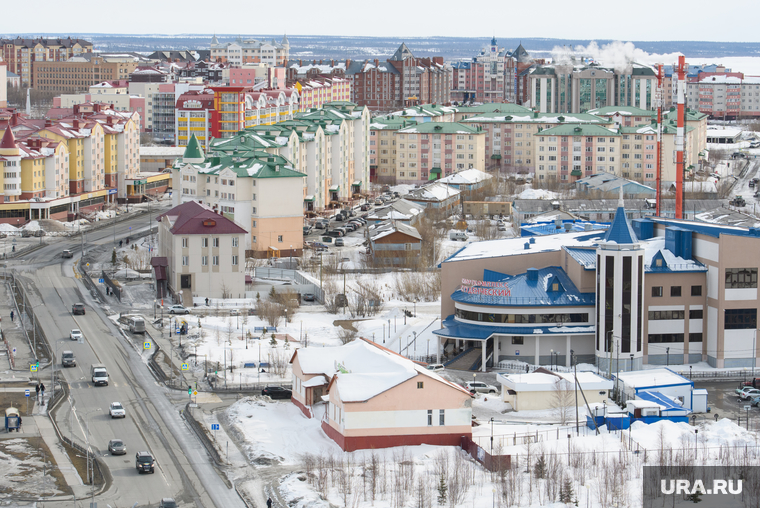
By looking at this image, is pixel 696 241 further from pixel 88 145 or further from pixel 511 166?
pixel 511 166

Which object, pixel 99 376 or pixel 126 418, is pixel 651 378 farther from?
pixel 99 376

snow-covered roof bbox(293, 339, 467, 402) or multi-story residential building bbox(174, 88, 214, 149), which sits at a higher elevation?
multi-story residential building bbox(174, 88, 214, 149)

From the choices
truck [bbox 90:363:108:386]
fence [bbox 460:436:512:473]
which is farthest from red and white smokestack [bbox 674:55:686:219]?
truck [bbox 90:363:108:386]

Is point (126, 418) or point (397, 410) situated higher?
point (397, 410)

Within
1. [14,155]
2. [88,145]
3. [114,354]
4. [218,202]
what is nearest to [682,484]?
[114,354]

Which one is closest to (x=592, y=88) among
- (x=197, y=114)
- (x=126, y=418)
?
(x=197, y=114)

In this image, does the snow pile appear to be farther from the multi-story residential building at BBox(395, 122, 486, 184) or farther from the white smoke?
the white smoke
